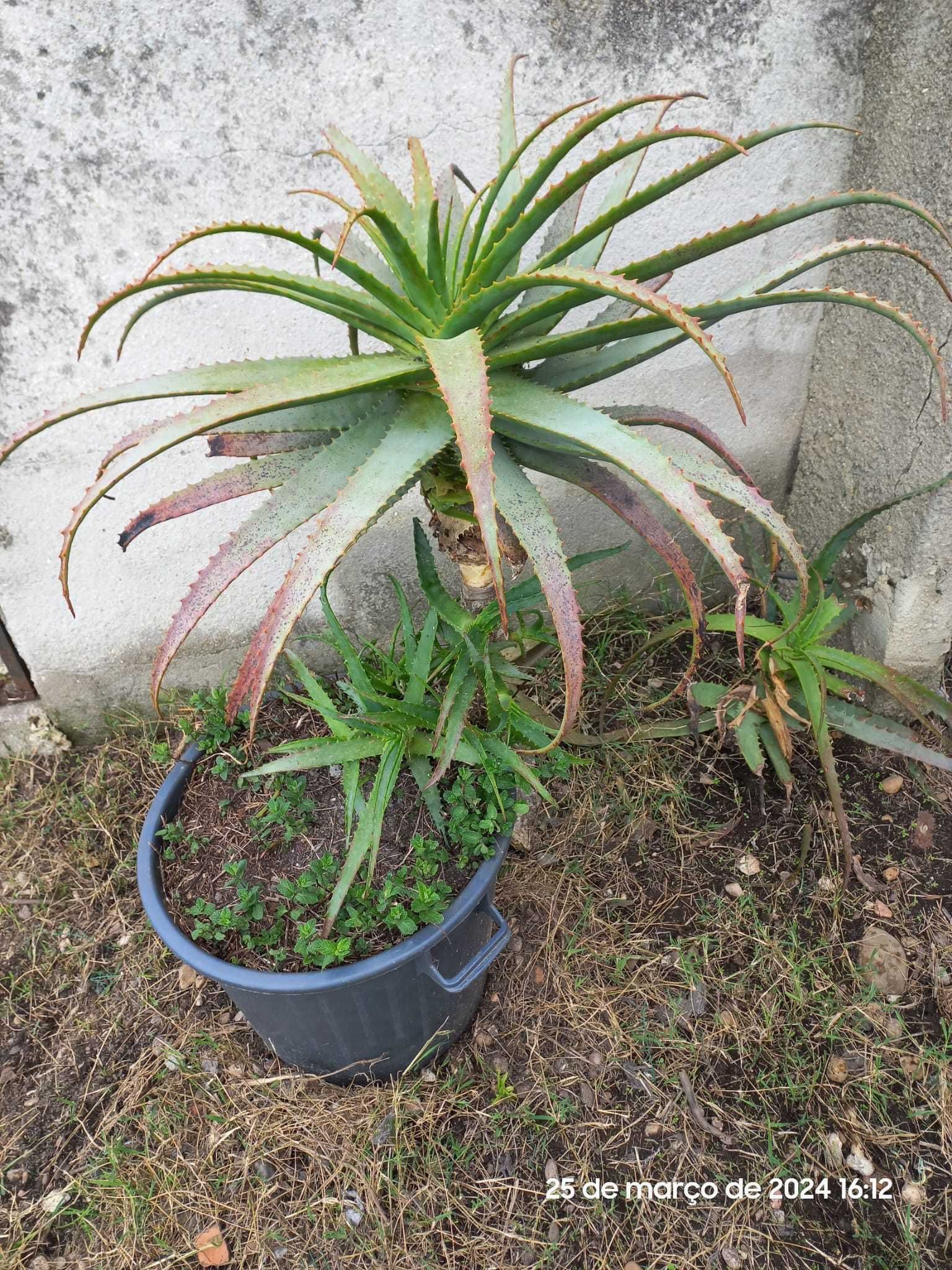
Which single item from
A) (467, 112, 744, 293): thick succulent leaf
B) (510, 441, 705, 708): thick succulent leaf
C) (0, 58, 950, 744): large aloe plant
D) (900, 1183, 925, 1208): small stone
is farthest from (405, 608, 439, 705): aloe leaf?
(900, 1183, 925, 1208): small stone

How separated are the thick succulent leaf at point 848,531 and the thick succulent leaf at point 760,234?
0.73 meters

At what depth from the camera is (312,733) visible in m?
1.72

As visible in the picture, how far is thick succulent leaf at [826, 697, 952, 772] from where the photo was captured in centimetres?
177

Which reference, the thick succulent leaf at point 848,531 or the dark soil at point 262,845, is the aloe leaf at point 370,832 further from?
the thick succulent leaf at point 848,531

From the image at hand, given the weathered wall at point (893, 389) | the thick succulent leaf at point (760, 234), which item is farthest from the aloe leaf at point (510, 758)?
the weathered wall at point (893, 389)

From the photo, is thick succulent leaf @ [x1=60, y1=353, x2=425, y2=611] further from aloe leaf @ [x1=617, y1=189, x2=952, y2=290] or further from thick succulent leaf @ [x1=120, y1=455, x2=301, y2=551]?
aloe leaf @ [x1=617, y1=189, x2=952, y2=290]

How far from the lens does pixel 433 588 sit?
1.38 meters

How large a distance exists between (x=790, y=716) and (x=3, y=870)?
188 cm

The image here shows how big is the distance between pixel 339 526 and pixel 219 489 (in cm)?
26

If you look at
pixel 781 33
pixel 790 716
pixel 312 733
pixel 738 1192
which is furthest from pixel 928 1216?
pixel 781 33

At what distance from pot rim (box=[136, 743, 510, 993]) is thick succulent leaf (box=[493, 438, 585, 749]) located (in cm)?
53

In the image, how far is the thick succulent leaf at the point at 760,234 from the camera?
36.8 inches

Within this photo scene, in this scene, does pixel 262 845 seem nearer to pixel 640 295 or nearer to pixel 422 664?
pixel 422 664

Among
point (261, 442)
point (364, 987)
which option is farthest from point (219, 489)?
point (364, 987)
